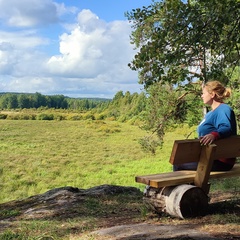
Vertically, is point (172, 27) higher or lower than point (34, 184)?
higher

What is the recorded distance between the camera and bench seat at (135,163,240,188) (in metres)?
3.87

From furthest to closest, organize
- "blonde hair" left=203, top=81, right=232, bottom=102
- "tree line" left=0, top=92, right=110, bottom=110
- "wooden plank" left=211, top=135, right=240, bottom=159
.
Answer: "tree line" left=0, top=92, right=110, bottom=110 → "blonde hair" left=203, top=81, right=232, bottom=102 → "wooden plank" left=211, top=135, right=240, bottom=159

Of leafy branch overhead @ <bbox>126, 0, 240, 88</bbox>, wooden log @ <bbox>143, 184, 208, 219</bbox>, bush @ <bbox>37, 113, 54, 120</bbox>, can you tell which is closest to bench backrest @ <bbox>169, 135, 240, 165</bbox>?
wooden log @ <bbox>143, 184, 208, 219</bbox>

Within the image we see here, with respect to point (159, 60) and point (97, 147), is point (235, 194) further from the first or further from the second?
point (97, 147)

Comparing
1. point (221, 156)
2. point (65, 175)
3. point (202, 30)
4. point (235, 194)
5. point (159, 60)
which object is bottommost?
point (65, 175)

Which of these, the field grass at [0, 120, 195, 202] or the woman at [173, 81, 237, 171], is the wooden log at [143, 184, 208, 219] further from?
the field grass at [0, 120, 195, 202]

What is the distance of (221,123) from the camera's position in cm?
403

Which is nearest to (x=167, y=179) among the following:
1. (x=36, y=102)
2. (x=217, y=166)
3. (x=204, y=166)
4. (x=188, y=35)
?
(x=204, y=166)

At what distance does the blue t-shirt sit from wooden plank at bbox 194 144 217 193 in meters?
0.22

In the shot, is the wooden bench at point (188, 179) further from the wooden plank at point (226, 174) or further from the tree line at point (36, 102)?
the tree line at point (36, 102)

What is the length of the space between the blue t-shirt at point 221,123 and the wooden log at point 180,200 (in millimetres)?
667

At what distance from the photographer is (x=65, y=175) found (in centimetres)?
3016

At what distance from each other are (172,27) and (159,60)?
25.8 inches

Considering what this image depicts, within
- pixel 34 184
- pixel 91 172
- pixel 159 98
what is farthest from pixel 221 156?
pixel 91 172
